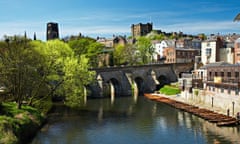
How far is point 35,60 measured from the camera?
41531mm

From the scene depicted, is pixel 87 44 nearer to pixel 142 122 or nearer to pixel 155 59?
pixel 155 59

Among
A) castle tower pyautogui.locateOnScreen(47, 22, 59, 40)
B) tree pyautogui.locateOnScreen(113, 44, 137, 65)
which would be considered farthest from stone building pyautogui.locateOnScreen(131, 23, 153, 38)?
tree pyautogui.locateOnScreen(113, 44, 137, 65)

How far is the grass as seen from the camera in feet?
232

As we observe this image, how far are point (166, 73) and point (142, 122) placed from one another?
1654 inches

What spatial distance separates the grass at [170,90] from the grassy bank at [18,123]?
35984mm

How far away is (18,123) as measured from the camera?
32500 millimetres

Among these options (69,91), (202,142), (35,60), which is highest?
(35,60)

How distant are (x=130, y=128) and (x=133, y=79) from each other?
3995cm

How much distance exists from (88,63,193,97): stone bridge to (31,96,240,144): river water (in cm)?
1663

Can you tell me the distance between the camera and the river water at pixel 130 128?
33.8 metres

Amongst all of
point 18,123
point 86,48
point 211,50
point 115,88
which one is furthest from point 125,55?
point 18,123

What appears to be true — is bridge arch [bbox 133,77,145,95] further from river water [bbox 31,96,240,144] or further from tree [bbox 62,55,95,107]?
tree [bbox 62,55,95,107]

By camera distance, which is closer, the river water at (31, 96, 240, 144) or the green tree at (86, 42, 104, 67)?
the river water at (31, 96, 240, 144)

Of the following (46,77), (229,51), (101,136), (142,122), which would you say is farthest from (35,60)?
(229,51)
